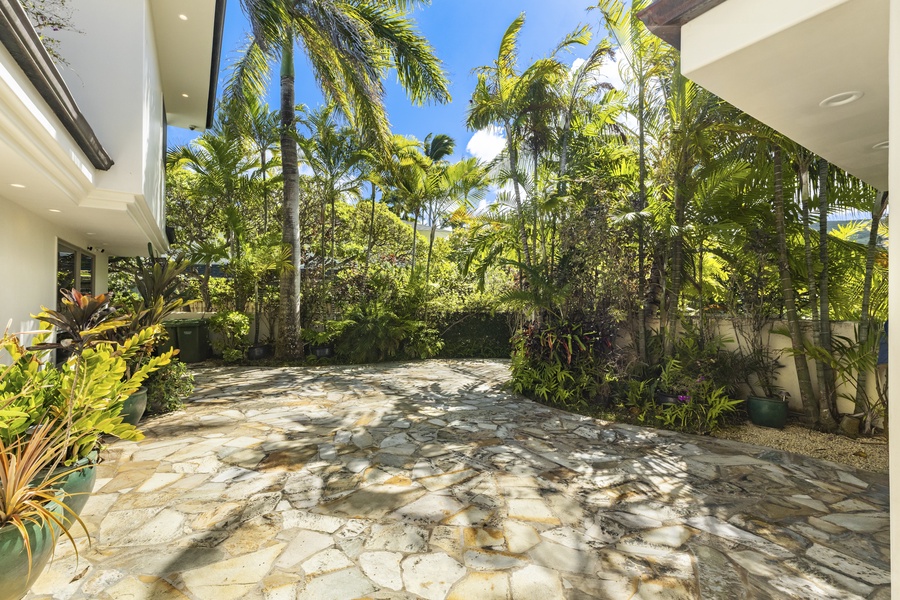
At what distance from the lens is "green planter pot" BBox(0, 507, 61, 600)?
202cm

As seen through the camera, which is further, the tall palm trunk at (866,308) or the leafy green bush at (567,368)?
the leafy green bush at (567,368)

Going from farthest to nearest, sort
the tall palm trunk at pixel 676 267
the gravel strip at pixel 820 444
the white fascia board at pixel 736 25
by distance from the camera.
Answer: the tall palm trunk at pixel 676 267 < the gravel strip at pixel 820 444 < the white fascia board at pixel 736 25

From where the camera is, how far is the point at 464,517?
3.19 m

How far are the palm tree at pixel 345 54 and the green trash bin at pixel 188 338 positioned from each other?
2886 mm

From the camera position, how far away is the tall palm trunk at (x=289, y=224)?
32.4 feet

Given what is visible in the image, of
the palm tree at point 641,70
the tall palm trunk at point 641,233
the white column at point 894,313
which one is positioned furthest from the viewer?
the tall palm trunk at point 641,233

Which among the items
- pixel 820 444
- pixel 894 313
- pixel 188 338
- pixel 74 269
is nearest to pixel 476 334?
pixel 188 338

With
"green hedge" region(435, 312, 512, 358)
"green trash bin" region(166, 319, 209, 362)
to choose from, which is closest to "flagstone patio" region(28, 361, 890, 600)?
"green trash bin" region(166, 319, 209, 362)

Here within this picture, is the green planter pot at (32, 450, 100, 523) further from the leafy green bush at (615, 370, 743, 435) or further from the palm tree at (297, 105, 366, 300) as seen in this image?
the palm tree at (297, 105, 366, 300)

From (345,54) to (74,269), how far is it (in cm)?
573

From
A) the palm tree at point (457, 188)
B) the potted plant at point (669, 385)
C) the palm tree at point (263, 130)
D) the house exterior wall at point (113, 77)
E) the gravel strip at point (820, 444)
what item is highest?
the palm tree at point (263, 130)

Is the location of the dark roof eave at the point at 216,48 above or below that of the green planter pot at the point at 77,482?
above

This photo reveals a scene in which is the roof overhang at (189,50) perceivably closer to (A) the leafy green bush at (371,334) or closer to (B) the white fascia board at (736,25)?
(A) the leafy green bush at (371,334)

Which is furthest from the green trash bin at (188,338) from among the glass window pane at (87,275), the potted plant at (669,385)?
the potted plant at (669,385)
